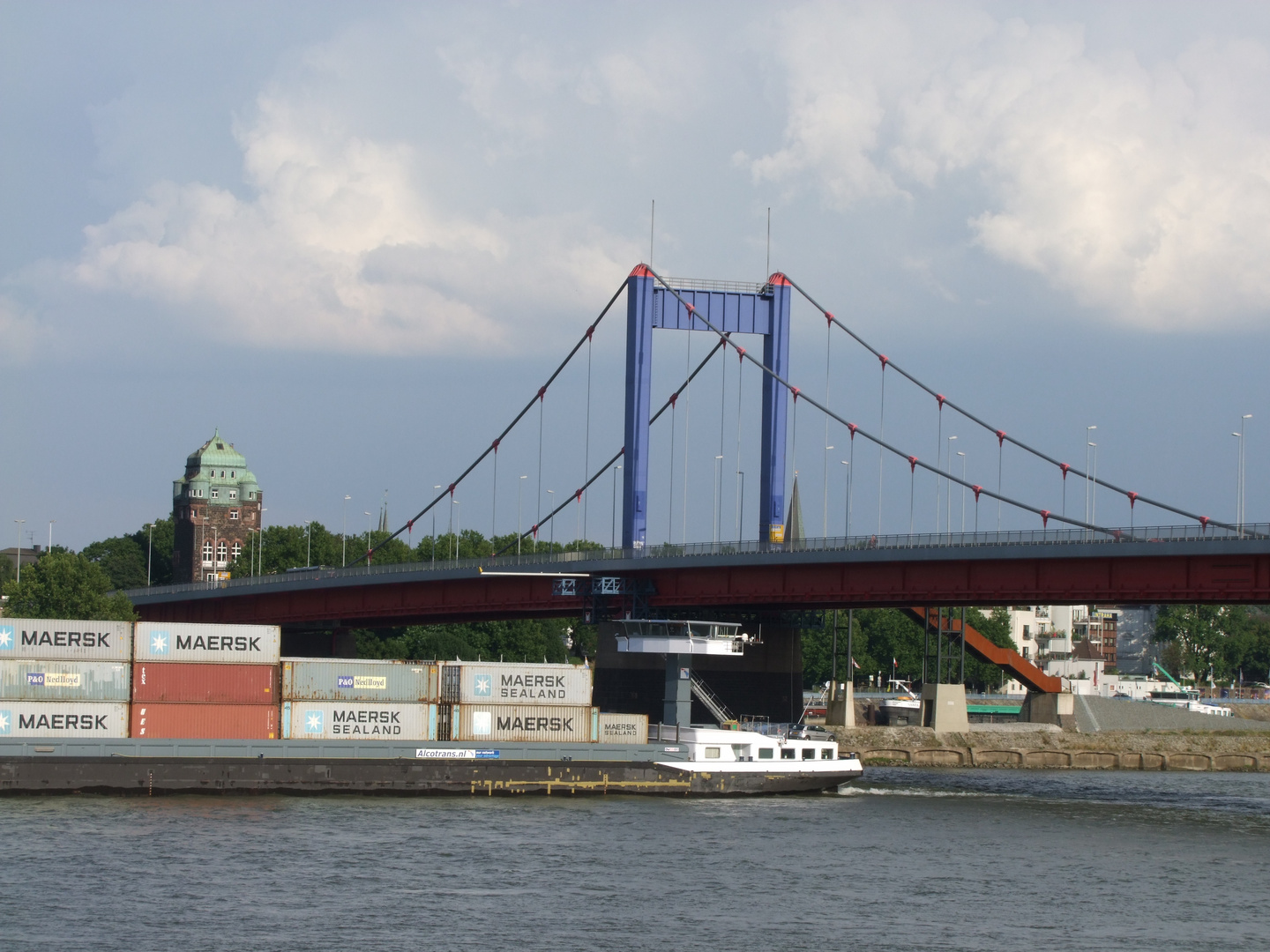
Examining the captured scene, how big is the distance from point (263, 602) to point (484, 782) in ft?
186

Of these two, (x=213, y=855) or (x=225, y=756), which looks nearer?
(x=213, y=855)

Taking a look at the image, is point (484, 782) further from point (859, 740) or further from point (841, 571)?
point (859, 740)

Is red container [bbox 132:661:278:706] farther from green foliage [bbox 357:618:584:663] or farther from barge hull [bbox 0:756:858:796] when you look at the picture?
green foliage [bbox 357:618:584:663]

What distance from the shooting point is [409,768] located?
6406 cm

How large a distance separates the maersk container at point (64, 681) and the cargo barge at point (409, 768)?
69.7 inches

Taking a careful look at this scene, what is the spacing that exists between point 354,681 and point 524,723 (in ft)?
23.2

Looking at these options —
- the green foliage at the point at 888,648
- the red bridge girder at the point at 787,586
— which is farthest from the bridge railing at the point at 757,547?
the green foliage at the point at 888,648

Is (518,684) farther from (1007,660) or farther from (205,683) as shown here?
(1007,660)

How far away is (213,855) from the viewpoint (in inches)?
1914

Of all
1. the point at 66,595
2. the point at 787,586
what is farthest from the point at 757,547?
the point at 66,595

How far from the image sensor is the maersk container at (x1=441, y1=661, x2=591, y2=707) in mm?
66438

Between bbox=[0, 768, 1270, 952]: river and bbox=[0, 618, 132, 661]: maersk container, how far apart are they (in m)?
5.53

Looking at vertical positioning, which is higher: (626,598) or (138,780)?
(626,598)

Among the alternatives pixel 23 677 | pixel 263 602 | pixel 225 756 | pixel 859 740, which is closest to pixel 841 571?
pixel 859 740
